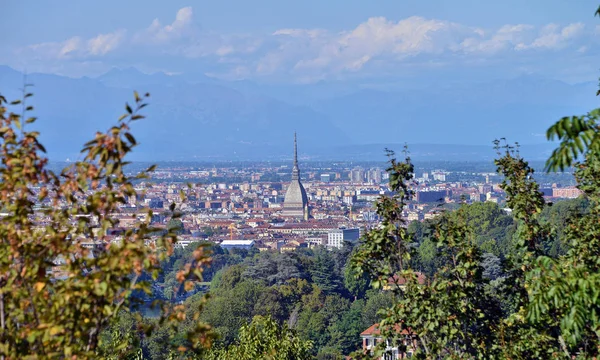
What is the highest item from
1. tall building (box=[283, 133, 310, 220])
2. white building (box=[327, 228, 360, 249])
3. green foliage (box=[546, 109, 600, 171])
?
green foliage (box=[546, 109, 600, 171])

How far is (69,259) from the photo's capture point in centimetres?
401

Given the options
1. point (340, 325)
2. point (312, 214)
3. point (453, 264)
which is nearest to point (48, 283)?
point (453, 264)

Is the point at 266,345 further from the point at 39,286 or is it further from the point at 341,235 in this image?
the point at 341,235

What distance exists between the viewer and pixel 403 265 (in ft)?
22.3

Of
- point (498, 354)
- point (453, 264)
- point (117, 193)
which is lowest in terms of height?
point (498, 354)

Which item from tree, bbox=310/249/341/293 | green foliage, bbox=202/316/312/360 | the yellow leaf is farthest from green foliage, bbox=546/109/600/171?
tree, bbox=310/249/341/293

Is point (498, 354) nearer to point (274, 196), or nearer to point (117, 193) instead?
point (117, 193)

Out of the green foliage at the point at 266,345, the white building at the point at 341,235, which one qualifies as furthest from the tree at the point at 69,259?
the white building at the point at 341,235

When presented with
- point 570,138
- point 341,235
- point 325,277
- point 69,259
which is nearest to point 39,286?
point 69,259

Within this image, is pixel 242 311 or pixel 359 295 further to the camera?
pixel 359 295

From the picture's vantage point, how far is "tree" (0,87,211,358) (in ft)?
12.4

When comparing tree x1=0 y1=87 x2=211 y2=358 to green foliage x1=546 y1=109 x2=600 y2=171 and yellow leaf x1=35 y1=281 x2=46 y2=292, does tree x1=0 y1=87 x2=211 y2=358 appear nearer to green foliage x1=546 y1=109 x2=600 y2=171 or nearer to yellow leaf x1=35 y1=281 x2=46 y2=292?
yellow leaf x1=35 y1=281 x2=46 y2=292

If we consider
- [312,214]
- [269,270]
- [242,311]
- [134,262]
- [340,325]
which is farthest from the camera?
[312,214]

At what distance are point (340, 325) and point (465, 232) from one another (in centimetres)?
2234
